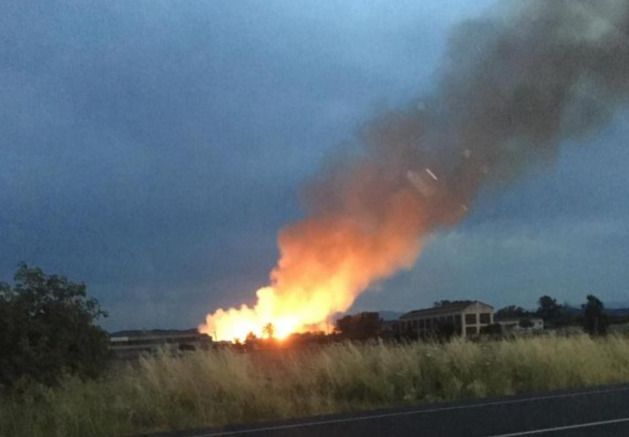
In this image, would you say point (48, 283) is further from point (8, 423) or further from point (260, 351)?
point (260, 351)

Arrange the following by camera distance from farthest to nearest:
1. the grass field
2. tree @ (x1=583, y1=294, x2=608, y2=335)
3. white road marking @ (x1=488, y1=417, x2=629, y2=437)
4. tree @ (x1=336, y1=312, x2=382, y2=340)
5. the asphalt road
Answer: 1. tree @ (x1=583, y1=294, x2=608, y2=335)
2. tree @ (x1=336, y1=312, x2=382, y2=340)
3. the grass field
4. the asphalt road
5. white road marking @ (x1=488, y1=417, x2=629, y2=437)

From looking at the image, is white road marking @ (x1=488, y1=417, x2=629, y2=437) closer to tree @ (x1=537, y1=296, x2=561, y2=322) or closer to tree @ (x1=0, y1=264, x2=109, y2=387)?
tree @ (x1=0, y1=264, x2=109, y2=387)

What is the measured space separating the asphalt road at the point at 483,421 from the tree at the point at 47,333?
13.3ft

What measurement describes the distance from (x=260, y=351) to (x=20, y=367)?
8942 mm

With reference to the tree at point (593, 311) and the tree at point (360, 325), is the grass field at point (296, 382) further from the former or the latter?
the tree at point (593, 311)

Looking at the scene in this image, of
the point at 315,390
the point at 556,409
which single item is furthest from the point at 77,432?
the point at 556,409

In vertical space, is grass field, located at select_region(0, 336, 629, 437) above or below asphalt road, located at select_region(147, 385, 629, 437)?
above

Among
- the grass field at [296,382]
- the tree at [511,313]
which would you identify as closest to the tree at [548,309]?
the tree at [511,313]

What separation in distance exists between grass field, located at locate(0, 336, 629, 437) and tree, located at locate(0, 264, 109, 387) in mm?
524

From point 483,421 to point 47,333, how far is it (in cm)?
852

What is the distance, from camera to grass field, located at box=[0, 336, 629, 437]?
50.9ft

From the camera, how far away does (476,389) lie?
1877 cm

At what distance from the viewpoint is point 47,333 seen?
1727 cm

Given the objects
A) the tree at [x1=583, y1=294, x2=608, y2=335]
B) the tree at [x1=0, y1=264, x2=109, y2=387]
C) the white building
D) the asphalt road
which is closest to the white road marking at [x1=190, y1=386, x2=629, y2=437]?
the asphalt road
